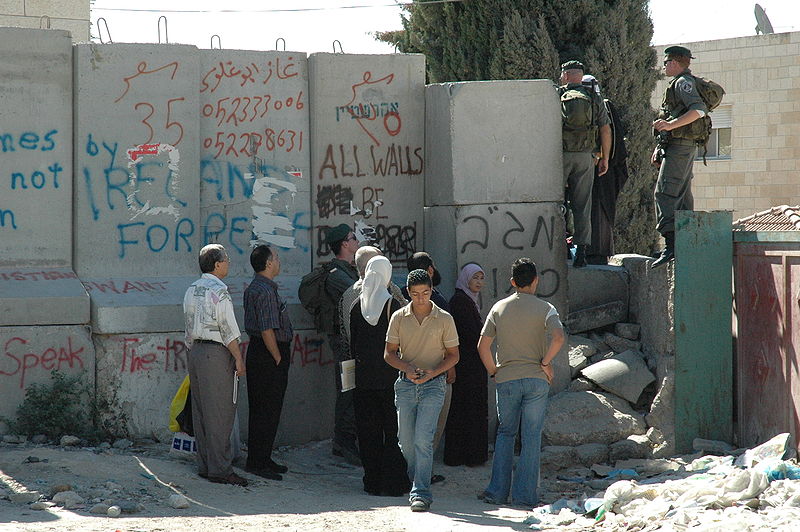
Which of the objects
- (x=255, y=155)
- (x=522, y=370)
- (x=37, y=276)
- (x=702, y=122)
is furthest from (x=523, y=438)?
(x=37, y=276)

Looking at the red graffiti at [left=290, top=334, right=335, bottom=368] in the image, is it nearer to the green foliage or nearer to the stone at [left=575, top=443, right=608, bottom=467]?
the green foliage

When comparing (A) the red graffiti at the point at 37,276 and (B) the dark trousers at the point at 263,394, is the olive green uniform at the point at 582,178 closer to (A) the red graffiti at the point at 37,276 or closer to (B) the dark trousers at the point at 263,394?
(B) the dark trousers at the point at 263,394

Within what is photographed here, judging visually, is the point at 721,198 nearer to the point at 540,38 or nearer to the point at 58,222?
the point at 540,38

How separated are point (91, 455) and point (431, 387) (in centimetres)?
240

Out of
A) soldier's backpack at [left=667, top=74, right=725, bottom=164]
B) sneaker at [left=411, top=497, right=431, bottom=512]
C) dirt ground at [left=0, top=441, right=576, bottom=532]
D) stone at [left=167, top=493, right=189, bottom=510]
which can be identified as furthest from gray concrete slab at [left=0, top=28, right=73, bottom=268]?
soldier's backpack at [left=667, top=74, right=725, bottom=164]

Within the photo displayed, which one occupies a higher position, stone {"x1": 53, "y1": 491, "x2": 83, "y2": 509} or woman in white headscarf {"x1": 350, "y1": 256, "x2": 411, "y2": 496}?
woman in white headscarf {"x1": 350, "y1": 256, "x2": 411, "y2": 496}

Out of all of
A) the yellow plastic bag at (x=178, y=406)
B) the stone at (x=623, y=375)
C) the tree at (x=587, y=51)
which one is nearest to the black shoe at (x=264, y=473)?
the yellow plastic bag at (x=178, y=406)

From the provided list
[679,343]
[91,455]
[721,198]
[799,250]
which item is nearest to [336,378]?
[91,455]

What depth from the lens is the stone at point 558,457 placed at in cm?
799

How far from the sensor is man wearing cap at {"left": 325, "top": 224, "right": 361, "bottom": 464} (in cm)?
785

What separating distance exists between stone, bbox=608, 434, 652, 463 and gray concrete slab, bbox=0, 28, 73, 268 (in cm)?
447

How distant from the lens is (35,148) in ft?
26.5

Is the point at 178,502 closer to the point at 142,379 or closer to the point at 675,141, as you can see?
the point at 142,379

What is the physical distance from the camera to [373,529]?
607 cm
